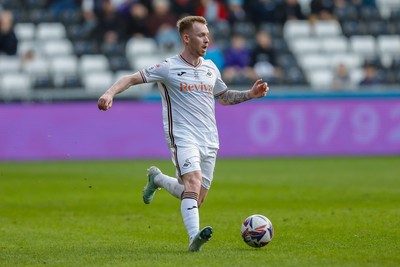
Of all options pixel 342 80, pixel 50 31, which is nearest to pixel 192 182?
pixel 342 80

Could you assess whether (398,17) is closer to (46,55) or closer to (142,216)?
(46,55)

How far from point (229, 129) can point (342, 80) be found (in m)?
3.64

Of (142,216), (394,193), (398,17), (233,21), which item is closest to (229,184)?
(394,193)

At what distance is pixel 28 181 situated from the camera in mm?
19438

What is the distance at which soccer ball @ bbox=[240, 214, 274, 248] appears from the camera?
10320 mm

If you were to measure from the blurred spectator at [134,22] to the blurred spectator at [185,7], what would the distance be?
939 millimetres

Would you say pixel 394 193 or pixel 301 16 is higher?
pixel 301 16

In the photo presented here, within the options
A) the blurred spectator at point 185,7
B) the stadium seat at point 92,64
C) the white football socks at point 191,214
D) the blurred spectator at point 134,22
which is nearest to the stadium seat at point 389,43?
the blurred spectator at point 185,7

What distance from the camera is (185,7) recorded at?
93.1 ft

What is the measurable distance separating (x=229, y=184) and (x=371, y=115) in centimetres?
850

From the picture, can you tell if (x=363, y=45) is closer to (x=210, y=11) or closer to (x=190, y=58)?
(x=210, y=11)

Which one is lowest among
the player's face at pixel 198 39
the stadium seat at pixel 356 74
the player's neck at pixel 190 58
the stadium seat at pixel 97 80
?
the stadium seat at pixel 356 74

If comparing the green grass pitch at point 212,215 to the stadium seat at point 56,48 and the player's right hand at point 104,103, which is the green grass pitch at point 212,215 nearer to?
Result: the player's right hand at point 104,103

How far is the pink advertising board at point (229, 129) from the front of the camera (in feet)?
80.3
